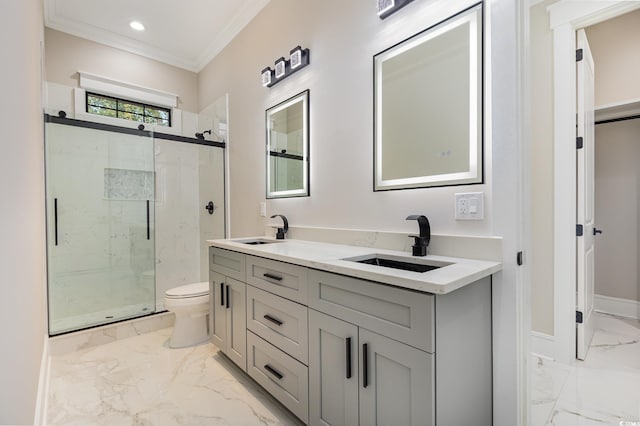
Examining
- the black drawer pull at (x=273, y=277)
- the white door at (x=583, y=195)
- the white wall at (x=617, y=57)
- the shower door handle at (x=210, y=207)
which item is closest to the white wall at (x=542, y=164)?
the white door at (x=583, y=195)

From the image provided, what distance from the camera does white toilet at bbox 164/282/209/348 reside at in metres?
2.38

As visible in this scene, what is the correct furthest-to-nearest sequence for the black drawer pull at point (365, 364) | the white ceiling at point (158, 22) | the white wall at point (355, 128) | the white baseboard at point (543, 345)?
the white ceiling at point (158, 22), the white baseboard at point (543, 345), the white wall at point (355, 128), the black drawer pull at point (365, 364)

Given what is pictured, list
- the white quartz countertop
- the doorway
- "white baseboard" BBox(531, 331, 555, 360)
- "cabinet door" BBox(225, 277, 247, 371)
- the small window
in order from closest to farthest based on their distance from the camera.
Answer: the white quartz countertop → "cabinet door" BBox(225, 277, 247, 371) → the doorway → "white baseboard" BBox(531, 331, 555, 360) → the small window

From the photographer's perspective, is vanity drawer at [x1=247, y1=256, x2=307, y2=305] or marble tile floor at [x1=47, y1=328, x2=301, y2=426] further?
marble tile floor at [x1=47, y1=328, x2=301, y2=426]

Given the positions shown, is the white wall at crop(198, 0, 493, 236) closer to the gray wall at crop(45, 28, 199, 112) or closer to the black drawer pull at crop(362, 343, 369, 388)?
the black drawer pull at crop(362, 343, 369, 388)

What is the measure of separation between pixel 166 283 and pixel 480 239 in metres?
3.17

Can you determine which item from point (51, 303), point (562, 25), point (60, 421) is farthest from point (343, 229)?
point (51, 303)

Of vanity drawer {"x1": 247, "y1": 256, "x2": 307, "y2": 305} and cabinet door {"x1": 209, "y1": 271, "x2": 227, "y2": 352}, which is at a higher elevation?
vanity drawer {"x1": 247, "y1": 256, "x2": 307, "y2": 305}

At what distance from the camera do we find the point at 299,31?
2318 millimetres

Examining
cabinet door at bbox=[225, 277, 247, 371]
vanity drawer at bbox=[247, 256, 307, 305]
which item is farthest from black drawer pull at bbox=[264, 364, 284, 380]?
vanity drawer at bbox=[247, 256, 307, 305]

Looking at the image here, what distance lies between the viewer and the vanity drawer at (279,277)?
145cm

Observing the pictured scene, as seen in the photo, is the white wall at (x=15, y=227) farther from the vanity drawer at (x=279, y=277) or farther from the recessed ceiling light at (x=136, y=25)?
the recessed ceiling light at (x=136, y=25)

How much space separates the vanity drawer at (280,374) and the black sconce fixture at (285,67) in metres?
1.91

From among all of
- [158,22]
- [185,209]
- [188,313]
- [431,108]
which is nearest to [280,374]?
[188,313]
